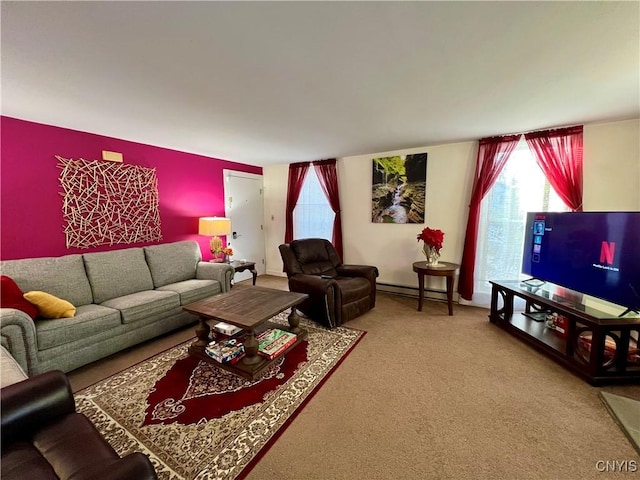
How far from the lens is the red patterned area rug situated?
4.67ft

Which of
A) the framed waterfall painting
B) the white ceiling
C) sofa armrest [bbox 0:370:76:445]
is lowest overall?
sofa armrest [bbox 0:370:76:445]

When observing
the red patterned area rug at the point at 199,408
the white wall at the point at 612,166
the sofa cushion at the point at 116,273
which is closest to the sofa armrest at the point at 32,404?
the red patterned area rug at the point at 199,408

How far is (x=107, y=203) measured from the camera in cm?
317

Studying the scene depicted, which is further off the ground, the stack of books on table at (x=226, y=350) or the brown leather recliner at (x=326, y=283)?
the brown leather recliner at (x=326, y=283)

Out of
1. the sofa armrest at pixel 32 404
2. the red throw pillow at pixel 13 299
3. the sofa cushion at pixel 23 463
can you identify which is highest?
the red throw pillow at pixel 13 299

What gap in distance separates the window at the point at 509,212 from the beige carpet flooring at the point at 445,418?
1.12 m

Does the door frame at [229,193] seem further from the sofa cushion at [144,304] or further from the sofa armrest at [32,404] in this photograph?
the sofa armrest at [32,404]

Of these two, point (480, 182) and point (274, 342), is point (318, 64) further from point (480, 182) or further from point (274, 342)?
point (480, 182)

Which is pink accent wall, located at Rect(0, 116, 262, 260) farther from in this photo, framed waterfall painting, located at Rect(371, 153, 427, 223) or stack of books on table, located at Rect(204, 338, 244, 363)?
framed waterfall painting, located at Rect(371, 153, 427, 223)

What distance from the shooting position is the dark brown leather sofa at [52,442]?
0.86 meters

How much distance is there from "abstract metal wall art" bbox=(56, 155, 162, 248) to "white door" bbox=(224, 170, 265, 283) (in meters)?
1.28

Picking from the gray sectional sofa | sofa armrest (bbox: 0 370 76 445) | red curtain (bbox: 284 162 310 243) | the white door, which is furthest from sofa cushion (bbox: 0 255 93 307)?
red curtain (bbox: 284 162 310 243)

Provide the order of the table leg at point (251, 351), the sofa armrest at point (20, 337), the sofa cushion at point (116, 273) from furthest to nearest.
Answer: the sofa cushion at point (116, 273) < the table leg at point (251, 351) < the sofa armrest at point (20, 337)

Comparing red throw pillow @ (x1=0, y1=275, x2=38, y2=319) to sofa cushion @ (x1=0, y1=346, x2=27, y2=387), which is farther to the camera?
red throw pillow @ (x1=0, y1=275, x2=38, y2=319)
